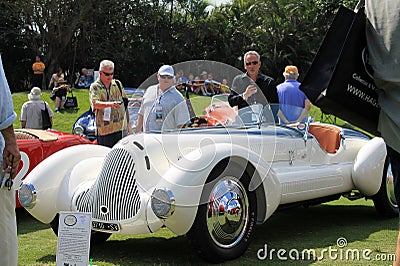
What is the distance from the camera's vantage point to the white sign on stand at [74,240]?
13.4 feet

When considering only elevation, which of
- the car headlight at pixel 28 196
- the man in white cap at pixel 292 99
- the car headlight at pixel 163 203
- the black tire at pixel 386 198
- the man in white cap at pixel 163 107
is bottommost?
the black tire at pixel 386 198

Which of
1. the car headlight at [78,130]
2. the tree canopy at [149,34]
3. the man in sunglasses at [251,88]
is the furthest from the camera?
the tree canopy at [149,34]

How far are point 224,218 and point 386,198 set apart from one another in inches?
113

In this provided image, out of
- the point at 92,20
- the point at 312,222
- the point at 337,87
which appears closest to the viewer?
the point at 337,87

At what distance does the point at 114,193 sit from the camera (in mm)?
5070

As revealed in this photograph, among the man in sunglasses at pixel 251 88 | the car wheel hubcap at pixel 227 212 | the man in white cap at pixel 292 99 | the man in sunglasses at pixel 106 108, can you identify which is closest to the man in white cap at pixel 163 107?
the man in sunglasses at pixel 251 88

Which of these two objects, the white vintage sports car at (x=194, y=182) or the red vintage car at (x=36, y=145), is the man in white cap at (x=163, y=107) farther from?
the red vintage car at (x=36, y=145)

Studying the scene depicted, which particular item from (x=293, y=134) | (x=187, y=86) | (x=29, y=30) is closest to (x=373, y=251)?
(x=293, y=134)

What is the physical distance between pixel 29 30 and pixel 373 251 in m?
29.3

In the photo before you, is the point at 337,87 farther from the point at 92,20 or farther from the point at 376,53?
the point at 92,20

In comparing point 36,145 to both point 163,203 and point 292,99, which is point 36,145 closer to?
point 163,203

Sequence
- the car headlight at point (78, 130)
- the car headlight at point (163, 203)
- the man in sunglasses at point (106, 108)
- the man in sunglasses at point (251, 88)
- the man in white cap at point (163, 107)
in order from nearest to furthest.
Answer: the car headlight at point (163, 203), the man in white cap at point (163, 107), the man in sunglasses at point (251, 88), the man in sunglasses at point (106, 108), the car headlight at point (78, 130)

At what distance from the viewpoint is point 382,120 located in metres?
2.73

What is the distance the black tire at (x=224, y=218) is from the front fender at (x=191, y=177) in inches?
3.4
